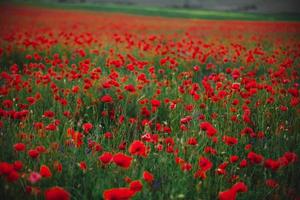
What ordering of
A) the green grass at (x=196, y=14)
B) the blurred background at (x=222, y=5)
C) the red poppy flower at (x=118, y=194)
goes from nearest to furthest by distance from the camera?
the red poppy flower at (x=118, y=194)
the green grass at (x=196, y=14)
the blurred background at (x=222, y=5)

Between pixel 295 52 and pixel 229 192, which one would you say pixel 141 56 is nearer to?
pixel 295 52

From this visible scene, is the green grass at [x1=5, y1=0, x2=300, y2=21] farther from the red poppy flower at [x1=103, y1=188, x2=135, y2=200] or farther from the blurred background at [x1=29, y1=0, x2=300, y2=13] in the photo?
the red poppy flower at [x1=103, y1=188, x2=135, y2=200]

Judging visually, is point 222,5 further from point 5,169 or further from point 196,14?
point 5,169

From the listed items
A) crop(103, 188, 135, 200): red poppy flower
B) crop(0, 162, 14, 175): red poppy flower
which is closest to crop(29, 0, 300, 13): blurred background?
crop(103, 188, 135, 200): red poppy flower

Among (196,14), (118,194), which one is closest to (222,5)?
(196,14)

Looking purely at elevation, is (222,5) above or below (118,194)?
above

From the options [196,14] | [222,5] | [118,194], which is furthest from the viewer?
[222,5]

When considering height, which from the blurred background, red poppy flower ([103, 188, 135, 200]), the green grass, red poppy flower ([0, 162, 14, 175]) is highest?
the blurred background

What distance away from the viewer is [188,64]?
700 cm

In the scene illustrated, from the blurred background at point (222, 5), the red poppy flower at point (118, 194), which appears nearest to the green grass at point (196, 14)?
the blurred background at point (222, 5)

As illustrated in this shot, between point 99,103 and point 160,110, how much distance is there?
0.74 metres

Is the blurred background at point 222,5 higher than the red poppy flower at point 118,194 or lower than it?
higher

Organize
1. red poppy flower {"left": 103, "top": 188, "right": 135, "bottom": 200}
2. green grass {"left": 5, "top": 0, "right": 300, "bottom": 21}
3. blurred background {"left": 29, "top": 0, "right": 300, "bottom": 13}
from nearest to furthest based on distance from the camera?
red poppy flower {"left": 103, "top": 188, "right": 135, "bottom": 200}, green grass {"left": 5, "top": 0, "right": 300, "bottom": 21}, blurred background {"left": 29, "top": 0, "right": 300, "bottom": 13}

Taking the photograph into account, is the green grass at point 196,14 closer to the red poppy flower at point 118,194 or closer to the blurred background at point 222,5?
the blurred background at point 222,5
